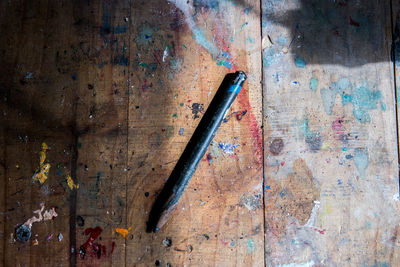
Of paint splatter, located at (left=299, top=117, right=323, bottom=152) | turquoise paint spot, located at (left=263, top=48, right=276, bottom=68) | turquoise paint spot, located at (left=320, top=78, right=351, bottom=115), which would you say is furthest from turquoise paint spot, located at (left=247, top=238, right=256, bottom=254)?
turquoise paint spot, located at (left=263, top=48, right=276, bottom=68)

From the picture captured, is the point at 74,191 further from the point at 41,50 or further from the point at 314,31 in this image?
the point at 314,31

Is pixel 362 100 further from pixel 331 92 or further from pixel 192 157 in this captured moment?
pixel 192 157

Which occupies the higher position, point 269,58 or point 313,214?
point 269,58

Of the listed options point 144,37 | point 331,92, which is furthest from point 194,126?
point 331,92

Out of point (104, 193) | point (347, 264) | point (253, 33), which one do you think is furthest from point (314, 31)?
point (104, 193)

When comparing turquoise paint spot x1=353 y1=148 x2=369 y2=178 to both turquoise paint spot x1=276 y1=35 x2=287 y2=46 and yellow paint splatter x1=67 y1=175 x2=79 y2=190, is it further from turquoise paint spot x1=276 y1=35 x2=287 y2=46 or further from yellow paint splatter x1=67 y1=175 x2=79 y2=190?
yellow paint splatter x1=67 y1=175 x2=79 y2=190

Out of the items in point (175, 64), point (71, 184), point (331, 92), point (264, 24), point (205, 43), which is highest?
point (264, 24)
